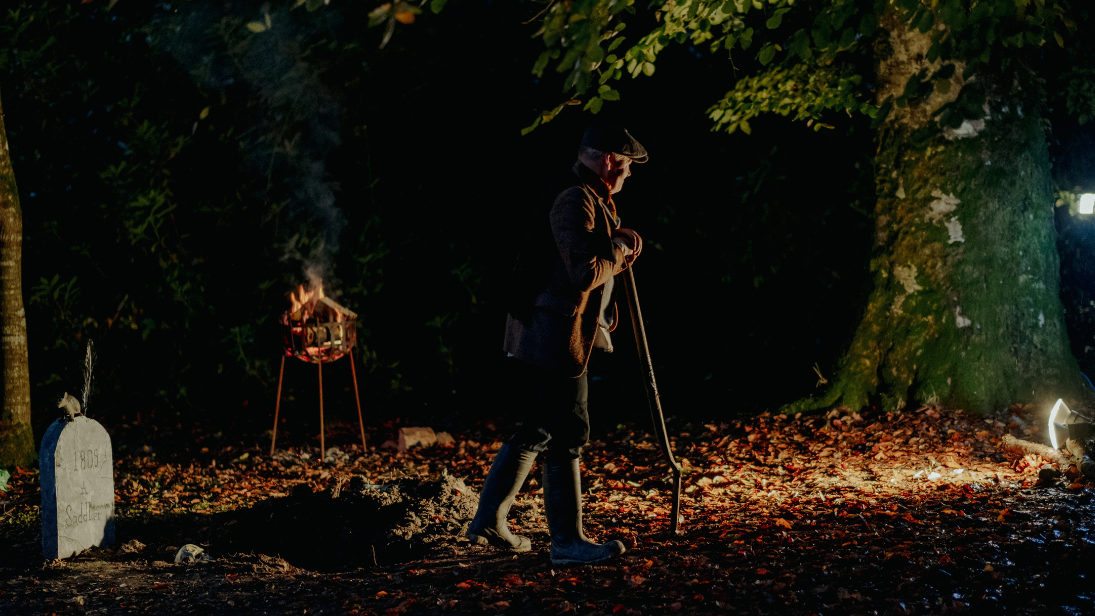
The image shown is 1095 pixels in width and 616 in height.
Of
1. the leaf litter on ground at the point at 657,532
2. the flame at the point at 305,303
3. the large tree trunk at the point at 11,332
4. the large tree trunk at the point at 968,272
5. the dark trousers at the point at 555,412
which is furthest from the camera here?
the flame at the point at 305,303

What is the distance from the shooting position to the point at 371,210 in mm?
9320

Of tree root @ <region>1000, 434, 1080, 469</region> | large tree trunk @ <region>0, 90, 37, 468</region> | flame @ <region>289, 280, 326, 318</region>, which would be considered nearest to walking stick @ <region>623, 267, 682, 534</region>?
tree root @ <region>1000, 434, 1080, 469</region>

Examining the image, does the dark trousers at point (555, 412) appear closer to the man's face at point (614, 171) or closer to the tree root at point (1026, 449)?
the man's face at point (614, 171)

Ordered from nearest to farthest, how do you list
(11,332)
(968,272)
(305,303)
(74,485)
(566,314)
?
1. (566,314)
2. (74,485)
3. (11,332)
4. (968,272)
5. (305,303)

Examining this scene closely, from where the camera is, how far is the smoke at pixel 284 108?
9000mm

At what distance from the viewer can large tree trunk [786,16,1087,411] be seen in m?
6.86

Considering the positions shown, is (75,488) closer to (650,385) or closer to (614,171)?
(650,385)

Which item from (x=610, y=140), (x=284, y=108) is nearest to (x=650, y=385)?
(x=610, y=140)

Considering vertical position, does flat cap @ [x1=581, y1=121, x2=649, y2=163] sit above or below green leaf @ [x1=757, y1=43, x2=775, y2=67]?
below

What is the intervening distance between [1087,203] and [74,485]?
10.1 meters

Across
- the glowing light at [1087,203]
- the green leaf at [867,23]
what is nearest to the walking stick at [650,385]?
the green leaf at [867,23]

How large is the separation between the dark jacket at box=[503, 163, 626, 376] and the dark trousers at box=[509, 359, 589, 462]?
0.10m

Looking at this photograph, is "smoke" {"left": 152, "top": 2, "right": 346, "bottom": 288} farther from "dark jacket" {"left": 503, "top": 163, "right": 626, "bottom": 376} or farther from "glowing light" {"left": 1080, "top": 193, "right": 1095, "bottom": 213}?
"glowing light" {"left": 1080, "top": 193, "right": 1095, "bottom": 213}

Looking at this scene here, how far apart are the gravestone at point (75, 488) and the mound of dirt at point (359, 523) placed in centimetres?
80
